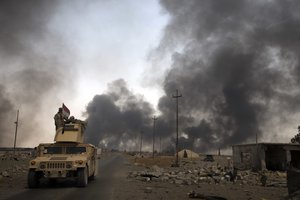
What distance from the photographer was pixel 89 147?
66.4 ft

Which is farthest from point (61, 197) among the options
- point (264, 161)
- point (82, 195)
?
point (264, 161)

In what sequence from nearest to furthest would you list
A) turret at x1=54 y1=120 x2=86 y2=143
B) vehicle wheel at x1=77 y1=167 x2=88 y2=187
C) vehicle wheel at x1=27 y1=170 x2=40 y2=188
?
vehicle wheel at x1=27 y1=170 x2=40 y2=188 → vehicle wheel at x1=77 y1=167 x2=88 y2=187 → turret at x1=54 y1=120 x2=86 y2=143

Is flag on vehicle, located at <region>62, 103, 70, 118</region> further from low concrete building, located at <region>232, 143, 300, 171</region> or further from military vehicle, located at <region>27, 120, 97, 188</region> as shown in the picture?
low concrete building, located at <region>232, 143, 300, 171</region>

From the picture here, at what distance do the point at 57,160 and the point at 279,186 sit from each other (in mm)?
12956

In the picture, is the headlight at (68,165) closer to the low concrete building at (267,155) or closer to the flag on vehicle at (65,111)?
the flag on vehicle at (65,111)

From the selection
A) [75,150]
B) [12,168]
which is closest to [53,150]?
[75,150]

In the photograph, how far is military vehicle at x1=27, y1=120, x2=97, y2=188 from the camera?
17812 mm

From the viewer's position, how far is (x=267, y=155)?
38.8 metres

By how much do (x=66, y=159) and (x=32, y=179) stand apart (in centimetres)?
179

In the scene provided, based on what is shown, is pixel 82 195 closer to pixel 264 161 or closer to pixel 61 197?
pixel 61 197

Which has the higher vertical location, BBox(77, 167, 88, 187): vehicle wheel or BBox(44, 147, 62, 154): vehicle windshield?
BBox(44, 147, 62, 154): vehicle windshield

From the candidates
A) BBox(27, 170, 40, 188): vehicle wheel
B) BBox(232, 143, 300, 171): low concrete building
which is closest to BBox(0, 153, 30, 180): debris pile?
BBox(27, 170, 40, 188): vehicle wheel

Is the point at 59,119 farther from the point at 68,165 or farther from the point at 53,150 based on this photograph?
the point at 68,165

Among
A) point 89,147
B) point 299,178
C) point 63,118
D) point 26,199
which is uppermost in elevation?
point 63,118
